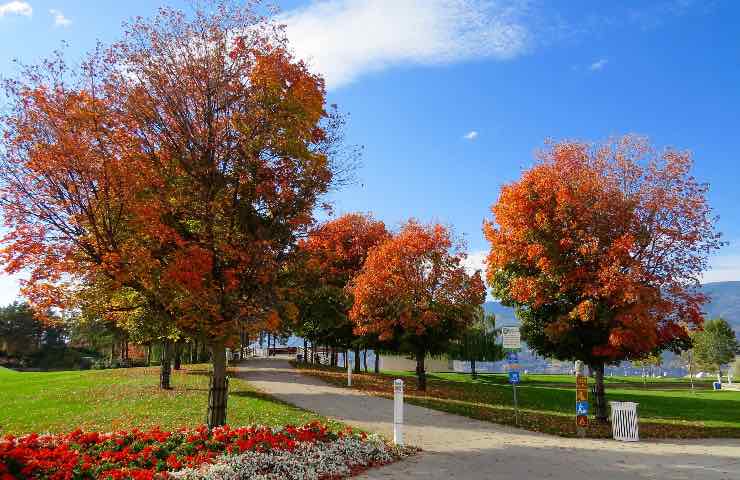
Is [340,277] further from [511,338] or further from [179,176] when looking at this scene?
[179,176]

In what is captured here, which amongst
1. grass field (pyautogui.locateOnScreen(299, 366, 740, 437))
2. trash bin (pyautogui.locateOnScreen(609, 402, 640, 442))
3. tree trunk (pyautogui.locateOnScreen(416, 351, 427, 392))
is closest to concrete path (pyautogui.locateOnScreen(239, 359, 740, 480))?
trash bin (pyautogui.locateOnScreen(609, 402, 640, 442))

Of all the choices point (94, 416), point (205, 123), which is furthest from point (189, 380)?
point (205, 123)

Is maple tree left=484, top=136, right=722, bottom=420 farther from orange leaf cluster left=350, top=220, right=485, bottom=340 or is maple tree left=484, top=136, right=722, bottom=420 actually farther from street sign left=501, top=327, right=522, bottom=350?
orange leaf cluster left=350, top=220, right=485, bottom=340

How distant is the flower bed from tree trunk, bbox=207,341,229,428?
1.13m

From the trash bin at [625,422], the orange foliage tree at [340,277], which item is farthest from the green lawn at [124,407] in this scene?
the orange foliage tree at [340,277]

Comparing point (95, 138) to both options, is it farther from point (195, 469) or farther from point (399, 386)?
point (399, 386)

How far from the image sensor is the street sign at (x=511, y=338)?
661 inches

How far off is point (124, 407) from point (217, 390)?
817 cm

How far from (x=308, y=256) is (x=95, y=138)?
5135 millimetres

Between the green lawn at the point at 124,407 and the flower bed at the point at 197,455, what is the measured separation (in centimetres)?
405

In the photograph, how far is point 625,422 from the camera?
1475 cm

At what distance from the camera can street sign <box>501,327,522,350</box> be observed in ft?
55.1

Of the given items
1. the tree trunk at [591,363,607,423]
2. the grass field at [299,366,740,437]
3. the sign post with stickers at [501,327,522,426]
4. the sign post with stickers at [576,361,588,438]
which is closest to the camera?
the sign post with stickers at [576,361,588,438]

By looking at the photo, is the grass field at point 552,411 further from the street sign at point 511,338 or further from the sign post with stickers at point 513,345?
the street sign at point 511,338
